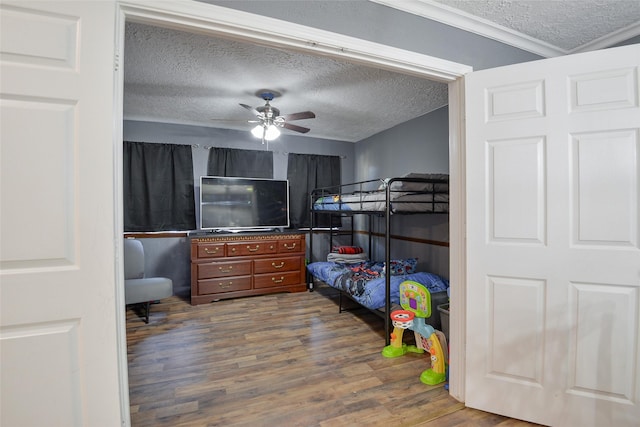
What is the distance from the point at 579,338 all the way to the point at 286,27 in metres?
2.24

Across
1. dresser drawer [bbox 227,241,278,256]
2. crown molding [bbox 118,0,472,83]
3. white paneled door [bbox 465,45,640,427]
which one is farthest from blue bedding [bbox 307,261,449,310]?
crown molding [bbox 118,0,472,83]

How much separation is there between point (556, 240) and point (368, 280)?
172 cm

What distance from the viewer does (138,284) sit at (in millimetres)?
3064

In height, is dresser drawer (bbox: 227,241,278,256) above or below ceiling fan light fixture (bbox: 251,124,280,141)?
below

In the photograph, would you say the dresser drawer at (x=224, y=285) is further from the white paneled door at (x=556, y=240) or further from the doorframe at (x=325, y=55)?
the white paneled door at (x=556, y=240)

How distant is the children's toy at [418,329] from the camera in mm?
2064

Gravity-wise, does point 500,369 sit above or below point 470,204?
below

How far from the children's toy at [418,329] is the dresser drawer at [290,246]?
2.01m

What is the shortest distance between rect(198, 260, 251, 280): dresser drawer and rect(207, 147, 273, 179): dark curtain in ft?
4.68

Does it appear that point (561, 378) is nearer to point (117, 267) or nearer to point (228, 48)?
point (117, 267)

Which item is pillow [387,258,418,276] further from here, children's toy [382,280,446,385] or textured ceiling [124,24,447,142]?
textured ceiling [124,24,447,142]

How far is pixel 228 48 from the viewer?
7.11ft

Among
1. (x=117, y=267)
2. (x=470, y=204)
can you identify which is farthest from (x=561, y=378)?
(x=117, y=267)

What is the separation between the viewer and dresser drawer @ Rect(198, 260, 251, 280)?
3678 mm
